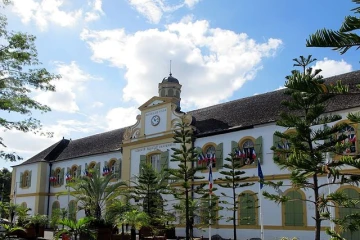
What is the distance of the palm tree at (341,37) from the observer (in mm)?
5215

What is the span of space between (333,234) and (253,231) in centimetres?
1451

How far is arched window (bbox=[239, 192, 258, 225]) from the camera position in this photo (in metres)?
20.5

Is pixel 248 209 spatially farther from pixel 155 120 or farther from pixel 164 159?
pixel 155 120

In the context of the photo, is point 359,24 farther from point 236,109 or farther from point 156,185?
point 236,109

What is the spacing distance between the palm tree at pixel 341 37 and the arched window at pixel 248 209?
15.4 metres

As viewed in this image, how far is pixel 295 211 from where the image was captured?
62.3 feet

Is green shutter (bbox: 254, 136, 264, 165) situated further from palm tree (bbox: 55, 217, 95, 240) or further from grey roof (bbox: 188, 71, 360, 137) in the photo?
palm tree (bbox: 55, 217, 95, 240)

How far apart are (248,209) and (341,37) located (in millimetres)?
16521

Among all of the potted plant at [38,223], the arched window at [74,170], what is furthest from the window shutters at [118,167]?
the potted plant at [38,223]

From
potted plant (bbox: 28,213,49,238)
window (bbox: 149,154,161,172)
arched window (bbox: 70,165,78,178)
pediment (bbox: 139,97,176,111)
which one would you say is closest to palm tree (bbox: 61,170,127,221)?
potted plant (bbox: 28,213,49,238)

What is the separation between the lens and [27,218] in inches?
927

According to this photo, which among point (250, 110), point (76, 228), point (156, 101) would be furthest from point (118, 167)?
point (76, 228)

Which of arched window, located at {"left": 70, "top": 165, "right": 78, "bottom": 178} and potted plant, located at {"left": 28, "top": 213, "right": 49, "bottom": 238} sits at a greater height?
arched window, located at {"left": 70, "top": 165, "right": 78, "bottom": 178}

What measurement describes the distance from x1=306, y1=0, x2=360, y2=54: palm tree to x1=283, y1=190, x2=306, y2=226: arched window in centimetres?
1422
